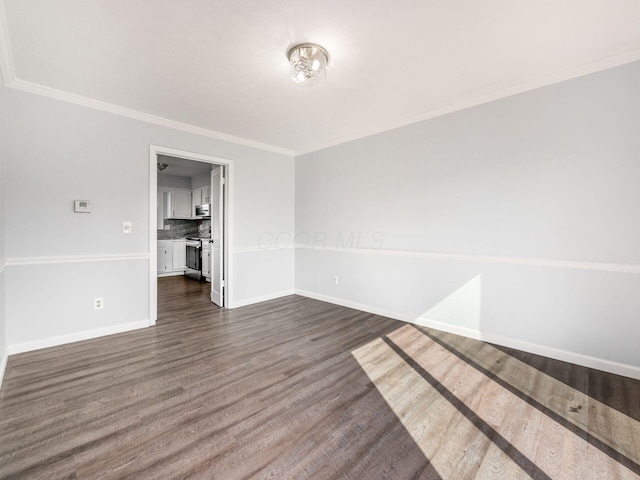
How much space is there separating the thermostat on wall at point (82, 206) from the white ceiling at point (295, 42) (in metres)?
1.07

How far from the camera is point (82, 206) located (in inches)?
120

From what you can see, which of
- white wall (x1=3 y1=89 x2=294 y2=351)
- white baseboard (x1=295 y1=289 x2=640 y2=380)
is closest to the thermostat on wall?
white wall (x1=3 y1=89 x2=294 y2=351)

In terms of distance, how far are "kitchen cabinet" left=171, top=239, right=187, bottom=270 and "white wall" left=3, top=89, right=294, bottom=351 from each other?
13.1 ft

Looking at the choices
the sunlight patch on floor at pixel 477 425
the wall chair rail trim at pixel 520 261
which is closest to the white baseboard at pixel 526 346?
the sunlight patch on floor at pixel 477 425

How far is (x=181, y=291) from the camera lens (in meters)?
5.48

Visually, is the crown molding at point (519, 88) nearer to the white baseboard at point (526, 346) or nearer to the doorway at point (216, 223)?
the doorway at point (216, 223)

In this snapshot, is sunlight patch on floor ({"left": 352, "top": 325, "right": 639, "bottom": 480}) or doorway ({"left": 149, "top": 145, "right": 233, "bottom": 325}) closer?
sunlight patch on floor ({"left": 352, "top": 325, "right": 639, "bottom": 480})

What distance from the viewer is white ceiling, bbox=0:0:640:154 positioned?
182 cm

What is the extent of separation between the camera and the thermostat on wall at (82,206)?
9.89ft

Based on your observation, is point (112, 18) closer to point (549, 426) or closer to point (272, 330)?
point (272, 330)

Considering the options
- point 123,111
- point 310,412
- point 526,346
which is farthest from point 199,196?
point 526,346

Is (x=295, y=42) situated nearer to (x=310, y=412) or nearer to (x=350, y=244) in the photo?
(x=310, y=412)

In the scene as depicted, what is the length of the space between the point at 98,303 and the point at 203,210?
13.2ft

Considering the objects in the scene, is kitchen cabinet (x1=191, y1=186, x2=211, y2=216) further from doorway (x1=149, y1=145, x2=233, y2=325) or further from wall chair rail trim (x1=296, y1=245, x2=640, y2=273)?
wall chair rail trim (x1=296, y1=245, x2=640, y2=273)
